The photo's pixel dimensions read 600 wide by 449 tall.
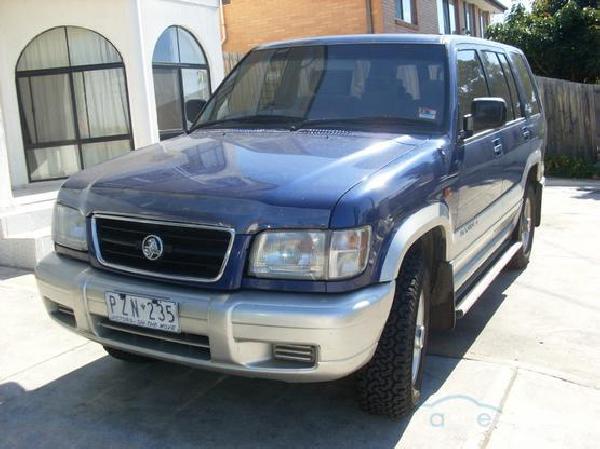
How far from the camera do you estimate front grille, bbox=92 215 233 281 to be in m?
2.98

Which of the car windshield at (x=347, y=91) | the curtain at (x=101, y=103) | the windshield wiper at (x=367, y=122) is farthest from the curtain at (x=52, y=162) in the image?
the windshield wiper at (x=367, y=122)

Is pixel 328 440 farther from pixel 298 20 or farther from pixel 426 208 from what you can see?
pixel 298 20

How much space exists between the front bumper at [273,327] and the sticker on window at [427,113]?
136 centimetres

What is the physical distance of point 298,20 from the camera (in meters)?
17.2

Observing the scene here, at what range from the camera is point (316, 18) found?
16984mm

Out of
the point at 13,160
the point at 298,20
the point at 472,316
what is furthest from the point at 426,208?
the point at 298,20

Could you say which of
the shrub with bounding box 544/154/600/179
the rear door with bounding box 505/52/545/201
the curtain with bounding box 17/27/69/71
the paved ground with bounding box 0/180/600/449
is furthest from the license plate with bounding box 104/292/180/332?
the shrub with bounding box 544/154/600/179

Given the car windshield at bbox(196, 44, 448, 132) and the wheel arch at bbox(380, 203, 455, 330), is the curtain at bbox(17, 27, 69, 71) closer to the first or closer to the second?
the car windshield at bbox(196, 44, 448, 132)

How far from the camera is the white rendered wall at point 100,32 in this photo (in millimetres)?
9430

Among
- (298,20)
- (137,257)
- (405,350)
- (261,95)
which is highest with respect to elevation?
(298,20)

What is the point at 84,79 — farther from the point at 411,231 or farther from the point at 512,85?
the point at 411,231

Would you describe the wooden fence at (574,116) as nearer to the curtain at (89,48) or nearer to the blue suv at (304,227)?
the curtain at (89,48)

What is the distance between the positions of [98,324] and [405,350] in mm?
→ 1463

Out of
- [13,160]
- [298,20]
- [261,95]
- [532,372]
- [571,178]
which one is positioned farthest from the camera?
[298,20]
